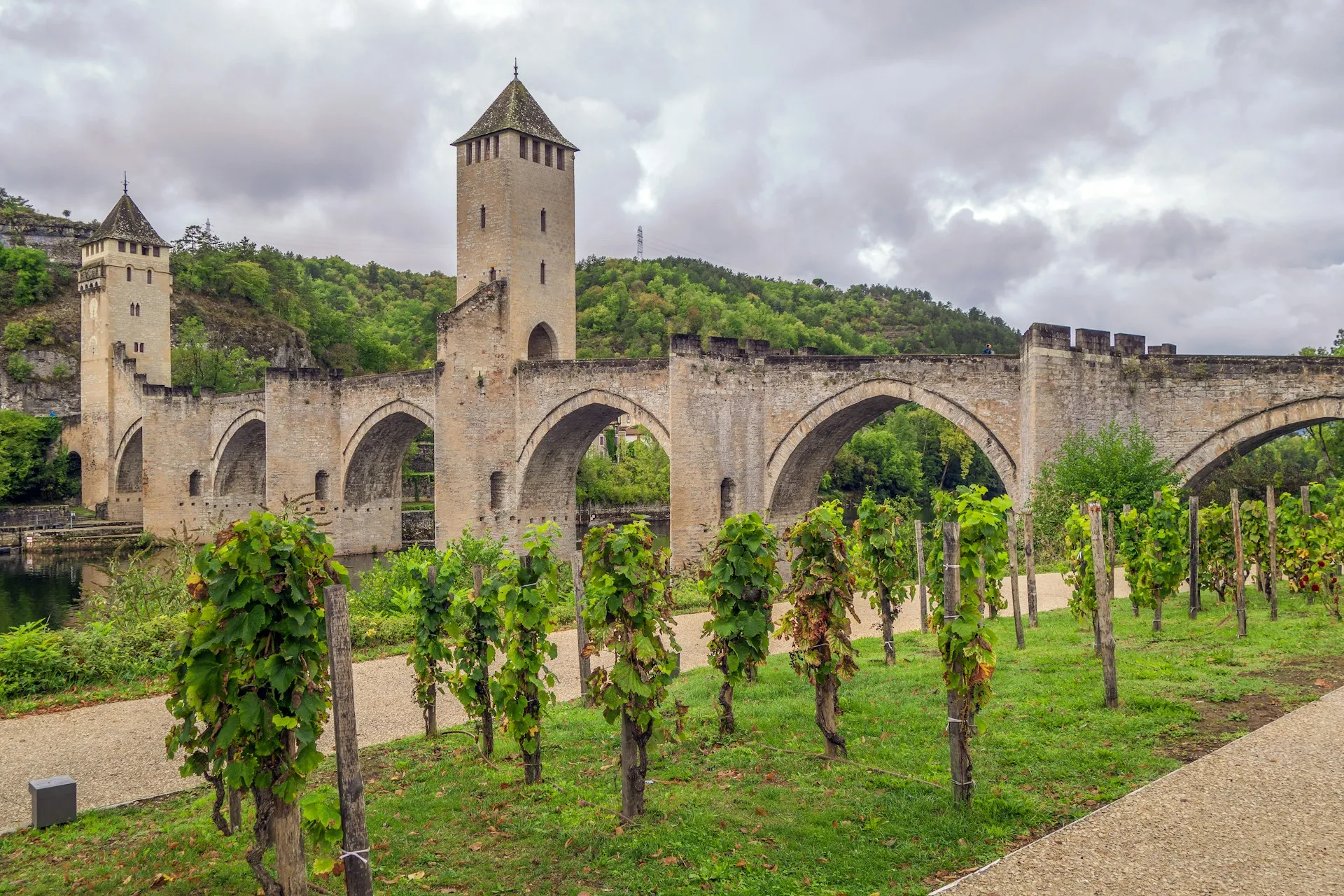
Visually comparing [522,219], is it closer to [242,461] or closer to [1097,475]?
[1097,475]

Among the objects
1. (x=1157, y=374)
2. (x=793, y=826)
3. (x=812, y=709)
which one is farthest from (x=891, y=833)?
(x=1157, y=374)

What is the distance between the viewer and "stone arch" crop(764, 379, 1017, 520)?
2033cm

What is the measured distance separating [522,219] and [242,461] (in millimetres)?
20611

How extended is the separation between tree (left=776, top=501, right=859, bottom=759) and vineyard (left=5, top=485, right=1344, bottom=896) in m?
0.02

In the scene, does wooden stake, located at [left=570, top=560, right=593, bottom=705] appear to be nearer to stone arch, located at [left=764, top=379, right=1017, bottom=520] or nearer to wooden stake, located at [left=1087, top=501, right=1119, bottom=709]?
wooden stake, located at [left=1087, top=501, right=1119, bottom=709]

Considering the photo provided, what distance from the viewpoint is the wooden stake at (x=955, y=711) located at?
607cm

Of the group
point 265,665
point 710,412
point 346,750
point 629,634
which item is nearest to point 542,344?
point 710,412

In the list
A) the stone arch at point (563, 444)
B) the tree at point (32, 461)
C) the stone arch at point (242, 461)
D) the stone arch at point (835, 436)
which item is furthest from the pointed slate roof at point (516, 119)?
the tree at point (32, 461)

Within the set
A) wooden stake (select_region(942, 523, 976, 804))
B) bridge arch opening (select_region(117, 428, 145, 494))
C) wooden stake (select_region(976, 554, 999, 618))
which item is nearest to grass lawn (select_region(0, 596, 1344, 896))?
wooden stake (select_region(942, 523, 976, 804))

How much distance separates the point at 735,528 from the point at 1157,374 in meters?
14.0

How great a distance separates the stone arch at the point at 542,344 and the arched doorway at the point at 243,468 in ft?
52.8

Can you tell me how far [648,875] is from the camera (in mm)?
5297

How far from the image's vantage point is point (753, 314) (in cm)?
5984

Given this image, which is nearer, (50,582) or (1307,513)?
(1307,513)
